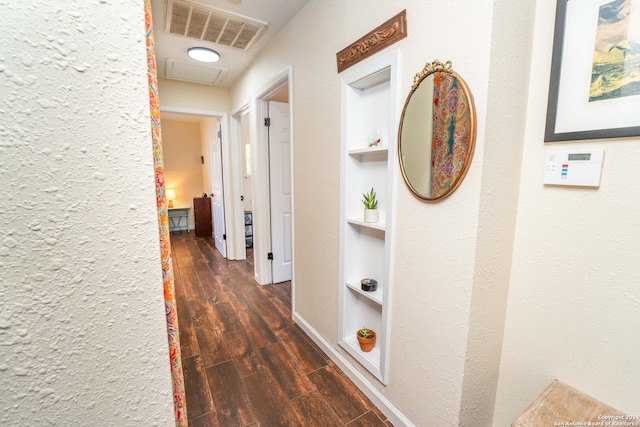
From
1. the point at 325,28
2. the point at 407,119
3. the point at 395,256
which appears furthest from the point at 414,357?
the point at 325,28

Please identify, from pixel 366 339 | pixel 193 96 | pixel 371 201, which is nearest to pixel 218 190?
pixel 193 96

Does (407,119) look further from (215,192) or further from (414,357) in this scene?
(215,192)

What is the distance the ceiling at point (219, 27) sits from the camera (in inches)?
76.7

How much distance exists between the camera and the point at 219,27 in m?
2.21

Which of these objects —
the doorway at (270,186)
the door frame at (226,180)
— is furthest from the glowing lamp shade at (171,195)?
the doorway at (270,186)

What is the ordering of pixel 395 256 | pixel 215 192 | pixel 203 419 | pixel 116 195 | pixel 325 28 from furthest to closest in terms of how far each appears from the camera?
1. pixel 215 192
2. pixel 325 28
3. pixel 203 419
4. pixel 395 256
5. pixel 116 195

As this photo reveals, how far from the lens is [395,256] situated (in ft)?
4.54

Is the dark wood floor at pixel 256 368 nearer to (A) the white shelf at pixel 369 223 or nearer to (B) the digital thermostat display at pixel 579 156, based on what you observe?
(A) the white shelf at pixel 369 223

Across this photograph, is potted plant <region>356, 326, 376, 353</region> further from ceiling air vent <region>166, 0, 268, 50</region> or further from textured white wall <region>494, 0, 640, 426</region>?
ceiling air vent <region>166, 0, 268, 50</region>

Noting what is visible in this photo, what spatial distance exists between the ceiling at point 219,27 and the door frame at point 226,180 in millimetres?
642

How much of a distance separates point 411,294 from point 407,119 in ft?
2.68

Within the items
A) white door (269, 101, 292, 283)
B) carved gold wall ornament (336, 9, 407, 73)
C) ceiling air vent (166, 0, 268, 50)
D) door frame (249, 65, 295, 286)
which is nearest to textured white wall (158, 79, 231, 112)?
door frame (249, 65, 295, 286)

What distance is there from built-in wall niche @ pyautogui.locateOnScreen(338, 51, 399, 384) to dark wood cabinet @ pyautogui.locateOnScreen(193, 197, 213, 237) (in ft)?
14.5

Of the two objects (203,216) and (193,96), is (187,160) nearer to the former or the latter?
(203,216)
